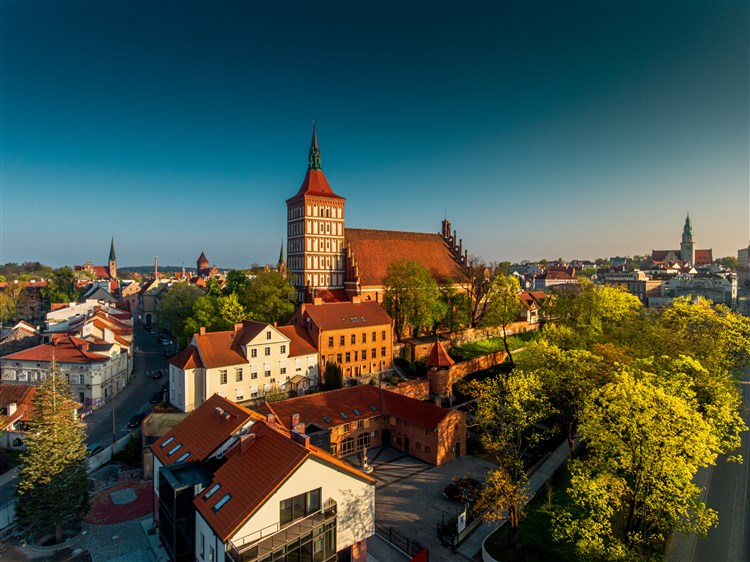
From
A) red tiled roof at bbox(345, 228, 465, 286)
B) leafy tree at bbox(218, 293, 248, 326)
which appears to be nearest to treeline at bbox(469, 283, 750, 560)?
red tiled roof at bbox(345, 228, 465, 286)

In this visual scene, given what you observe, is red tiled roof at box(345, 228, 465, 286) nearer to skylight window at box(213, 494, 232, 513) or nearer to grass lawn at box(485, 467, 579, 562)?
grass lawn at box(485, 467, 579, 562)

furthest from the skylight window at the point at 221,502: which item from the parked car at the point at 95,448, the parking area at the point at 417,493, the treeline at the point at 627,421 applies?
the parked car at the point at 95,448

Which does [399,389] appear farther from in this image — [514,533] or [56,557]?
[56,557]

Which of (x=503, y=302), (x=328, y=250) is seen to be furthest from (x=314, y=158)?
(x=503, y=302)

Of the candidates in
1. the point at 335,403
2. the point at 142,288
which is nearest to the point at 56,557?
the point at 335,403

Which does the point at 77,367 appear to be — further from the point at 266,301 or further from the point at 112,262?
the point at 112,262

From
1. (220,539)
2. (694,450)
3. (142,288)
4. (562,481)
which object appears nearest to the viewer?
→ (220,539)
